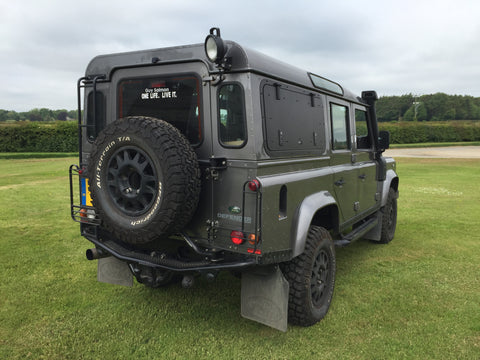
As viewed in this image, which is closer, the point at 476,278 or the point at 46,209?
the point at 476,278

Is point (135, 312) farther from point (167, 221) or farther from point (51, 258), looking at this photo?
point (51, 258)

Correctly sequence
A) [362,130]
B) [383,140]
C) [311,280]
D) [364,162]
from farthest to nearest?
[383,140] < [364,162] < [362,130] < [311,280]

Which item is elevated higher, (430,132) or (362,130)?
(430,132)

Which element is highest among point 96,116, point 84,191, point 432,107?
point 432,107

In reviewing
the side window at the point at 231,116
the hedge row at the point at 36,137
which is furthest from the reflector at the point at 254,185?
the hedge row at the point at 36,137

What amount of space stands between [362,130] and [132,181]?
327 cm

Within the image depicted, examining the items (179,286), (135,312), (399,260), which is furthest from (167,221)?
(399,260)

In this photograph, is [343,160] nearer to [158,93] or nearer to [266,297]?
[266,297]

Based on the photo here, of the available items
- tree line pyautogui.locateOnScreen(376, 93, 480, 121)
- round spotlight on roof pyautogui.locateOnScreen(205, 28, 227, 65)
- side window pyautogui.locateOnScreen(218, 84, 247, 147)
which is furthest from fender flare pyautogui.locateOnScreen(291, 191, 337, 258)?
tree line pyautogui.locateOnScreen(376, 93, 480, 121)

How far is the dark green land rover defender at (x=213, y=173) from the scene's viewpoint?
9.61 feet

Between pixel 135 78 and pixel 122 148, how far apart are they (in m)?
0.86

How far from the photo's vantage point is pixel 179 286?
14.4 ft

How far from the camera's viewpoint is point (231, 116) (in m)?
3.08

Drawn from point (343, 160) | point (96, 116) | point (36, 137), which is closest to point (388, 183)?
point (343, 160)
